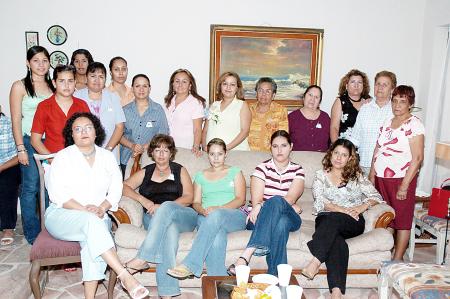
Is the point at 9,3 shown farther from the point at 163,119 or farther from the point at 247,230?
the point at 247,230

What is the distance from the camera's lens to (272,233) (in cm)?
293

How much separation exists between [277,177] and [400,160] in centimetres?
102

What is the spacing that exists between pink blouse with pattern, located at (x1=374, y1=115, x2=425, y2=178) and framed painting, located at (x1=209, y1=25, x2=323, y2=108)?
177 cm

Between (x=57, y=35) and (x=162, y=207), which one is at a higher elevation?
(x=57, y=35)

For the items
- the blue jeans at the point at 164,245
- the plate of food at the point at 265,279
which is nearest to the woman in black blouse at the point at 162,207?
the blue jeans at the point at 164,245

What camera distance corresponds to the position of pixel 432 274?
2.36 meters

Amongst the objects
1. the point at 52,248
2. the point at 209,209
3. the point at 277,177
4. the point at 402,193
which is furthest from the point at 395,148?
the point at 52,248

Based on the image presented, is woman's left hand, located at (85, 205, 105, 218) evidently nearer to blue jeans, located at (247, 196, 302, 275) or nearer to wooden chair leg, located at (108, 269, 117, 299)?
wooden chair leg, located at (108, 269, 117, 299)

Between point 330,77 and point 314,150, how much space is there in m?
1.53

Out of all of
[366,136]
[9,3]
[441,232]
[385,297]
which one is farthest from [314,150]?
[9,3]

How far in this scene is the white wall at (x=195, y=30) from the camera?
475 cm

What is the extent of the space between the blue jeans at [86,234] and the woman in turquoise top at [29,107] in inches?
37.3

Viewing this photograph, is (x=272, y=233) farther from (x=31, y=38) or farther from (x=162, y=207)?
(x=31, y=38)

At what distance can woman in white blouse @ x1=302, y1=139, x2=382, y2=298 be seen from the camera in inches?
115
